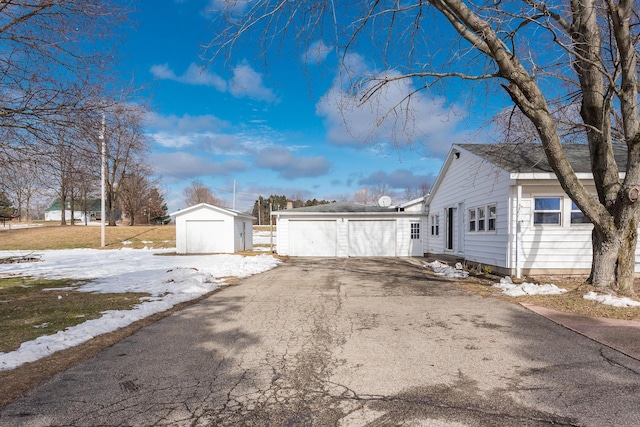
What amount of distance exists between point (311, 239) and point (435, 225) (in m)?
6.56

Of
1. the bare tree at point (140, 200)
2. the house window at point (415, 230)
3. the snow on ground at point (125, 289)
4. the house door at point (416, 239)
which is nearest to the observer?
the snow on ground at point (125, 289)

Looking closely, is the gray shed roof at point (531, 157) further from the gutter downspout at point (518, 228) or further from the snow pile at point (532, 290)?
the snow pile at point (532, 290)

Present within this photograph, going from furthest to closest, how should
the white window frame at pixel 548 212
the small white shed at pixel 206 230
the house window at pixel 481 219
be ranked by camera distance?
the small white shed at pixel 206 230 < the house window at pixel 481 219 < the white window frame at pixel 548 212

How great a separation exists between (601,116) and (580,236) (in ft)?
13.8

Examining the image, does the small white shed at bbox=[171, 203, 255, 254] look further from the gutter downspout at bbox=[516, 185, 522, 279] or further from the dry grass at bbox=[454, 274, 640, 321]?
the gutter downspout at bbox=[516, 185, 522, 279]

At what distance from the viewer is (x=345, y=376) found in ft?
12.1

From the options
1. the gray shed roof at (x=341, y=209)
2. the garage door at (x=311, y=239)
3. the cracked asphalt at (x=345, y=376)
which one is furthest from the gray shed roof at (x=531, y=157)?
the garage door at (x=311, y=239)

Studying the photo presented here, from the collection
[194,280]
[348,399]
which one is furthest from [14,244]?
[348,399]

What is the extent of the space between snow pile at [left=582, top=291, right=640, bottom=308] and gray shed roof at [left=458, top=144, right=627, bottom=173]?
3.76 meters

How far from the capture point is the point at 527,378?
362 centimetres

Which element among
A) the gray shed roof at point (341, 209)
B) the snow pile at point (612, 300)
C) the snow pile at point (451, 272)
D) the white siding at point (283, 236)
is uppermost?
the gray shed roof at point (341, 209)

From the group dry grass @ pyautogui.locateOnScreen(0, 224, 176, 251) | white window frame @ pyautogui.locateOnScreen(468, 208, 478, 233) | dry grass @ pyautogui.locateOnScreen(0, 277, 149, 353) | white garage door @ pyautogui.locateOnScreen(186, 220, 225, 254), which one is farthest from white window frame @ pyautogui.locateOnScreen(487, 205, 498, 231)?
dry grass @ pyautogui.locateOnScreen(0, 224, 176, 251)

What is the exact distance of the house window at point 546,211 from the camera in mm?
10773

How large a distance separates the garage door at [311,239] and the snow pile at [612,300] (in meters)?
14.4
